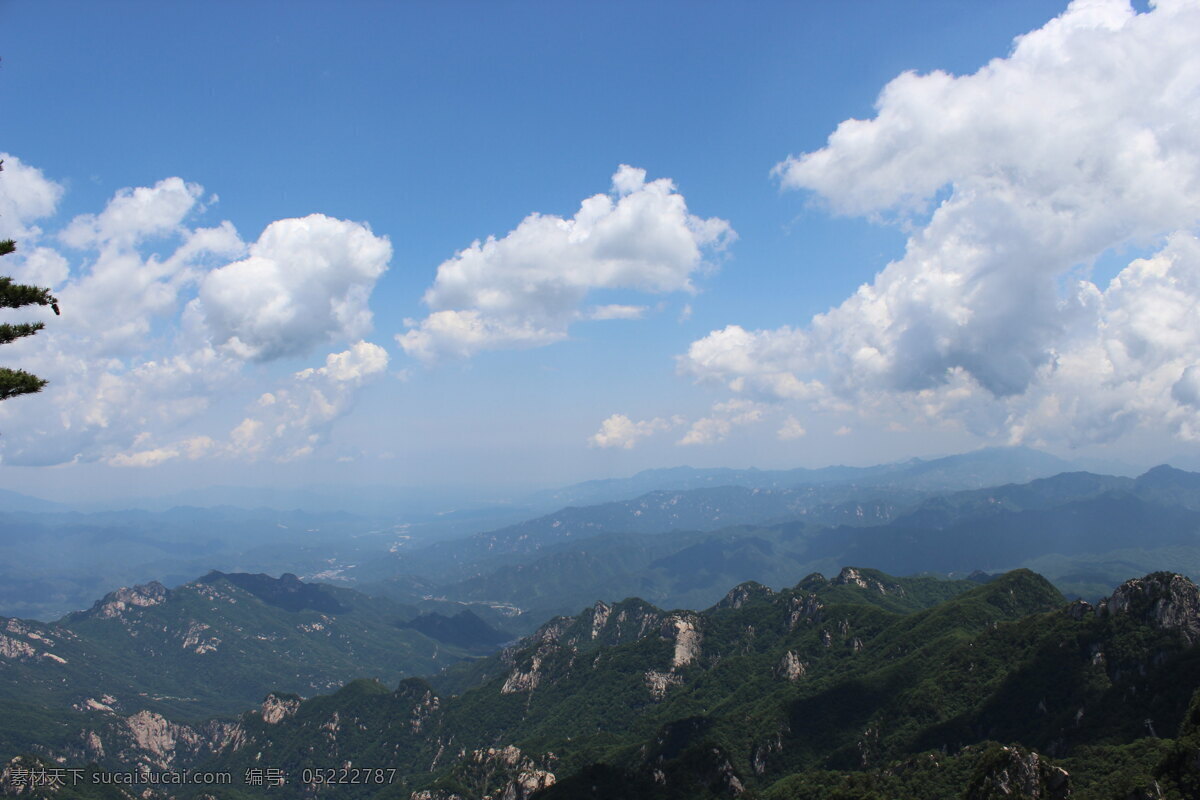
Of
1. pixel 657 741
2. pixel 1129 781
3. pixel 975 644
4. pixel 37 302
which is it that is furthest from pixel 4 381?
pixel 975 644

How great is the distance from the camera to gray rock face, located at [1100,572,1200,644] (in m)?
132

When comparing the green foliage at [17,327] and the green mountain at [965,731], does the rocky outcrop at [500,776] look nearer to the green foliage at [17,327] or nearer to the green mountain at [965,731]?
the green mountain at [965,731]

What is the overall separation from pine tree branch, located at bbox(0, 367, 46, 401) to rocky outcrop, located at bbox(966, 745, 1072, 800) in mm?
114913

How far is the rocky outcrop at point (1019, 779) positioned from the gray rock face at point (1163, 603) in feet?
223

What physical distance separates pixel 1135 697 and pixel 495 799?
154 meters

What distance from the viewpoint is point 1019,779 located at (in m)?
89.3

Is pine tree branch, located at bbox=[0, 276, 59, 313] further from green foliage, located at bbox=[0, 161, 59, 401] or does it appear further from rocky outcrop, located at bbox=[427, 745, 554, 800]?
rocky outcrop, located at bbox=[427, 745, 554, 800]

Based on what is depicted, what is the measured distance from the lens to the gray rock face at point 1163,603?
13152 centimetres

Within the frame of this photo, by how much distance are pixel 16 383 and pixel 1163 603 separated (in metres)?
190

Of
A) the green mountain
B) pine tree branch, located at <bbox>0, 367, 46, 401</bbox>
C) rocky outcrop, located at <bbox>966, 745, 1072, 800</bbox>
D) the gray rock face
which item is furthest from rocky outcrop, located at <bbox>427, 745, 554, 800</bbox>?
pine tree branch, located at <bbox>0, 367, 46, 401</bbox>

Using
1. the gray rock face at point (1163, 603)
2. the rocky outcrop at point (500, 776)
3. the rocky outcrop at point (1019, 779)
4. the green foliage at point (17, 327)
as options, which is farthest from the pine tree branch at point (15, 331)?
the gray rock face at point (1163, 603)

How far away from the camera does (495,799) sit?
576 ft

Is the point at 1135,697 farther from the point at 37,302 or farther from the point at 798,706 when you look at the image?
the point at 37,302

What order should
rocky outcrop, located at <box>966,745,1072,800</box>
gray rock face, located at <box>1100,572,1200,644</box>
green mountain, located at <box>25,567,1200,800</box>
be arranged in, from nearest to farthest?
rocky outcrop, located at <box>966,745,1072,800</box>, green mountain, located at <box>25,567,1200,800</box>, gray rock face, located at <box>1100,572,1200,644</box>
